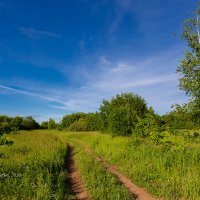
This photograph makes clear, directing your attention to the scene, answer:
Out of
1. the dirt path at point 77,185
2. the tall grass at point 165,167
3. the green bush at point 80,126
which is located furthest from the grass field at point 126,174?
the green bush at point 80,126

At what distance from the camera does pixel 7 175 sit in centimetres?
988

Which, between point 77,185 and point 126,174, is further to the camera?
point 126,174

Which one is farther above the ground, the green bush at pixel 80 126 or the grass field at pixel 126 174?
the green bush at pixel 80 126

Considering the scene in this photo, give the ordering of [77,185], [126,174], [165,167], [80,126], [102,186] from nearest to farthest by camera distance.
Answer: [102,186] < [77,185] < [165,167] < [126,174] < [80,126]

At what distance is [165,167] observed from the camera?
11531 millimetres

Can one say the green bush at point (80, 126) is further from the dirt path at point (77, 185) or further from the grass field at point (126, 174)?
the dirt path at point (77, 185)

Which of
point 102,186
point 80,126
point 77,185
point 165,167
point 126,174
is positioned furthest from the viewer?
point 80,126

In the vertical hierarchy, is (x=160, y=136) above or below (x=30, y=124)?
below

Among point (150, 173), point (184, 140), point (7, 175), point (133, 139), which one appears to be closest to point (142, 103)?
point (133, 139)

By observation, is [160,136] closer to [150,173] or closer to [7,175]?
[150,173]

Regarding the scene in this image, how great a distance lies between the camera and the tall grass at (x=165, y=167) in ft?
29.5

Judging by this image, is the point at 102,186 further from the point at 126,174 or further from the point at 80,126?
the point at 80,126

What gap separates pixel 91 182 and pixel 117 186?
117cm

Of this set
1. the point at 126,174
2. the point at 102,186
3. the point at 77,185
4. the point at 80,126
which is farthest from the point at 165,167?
the point at 80,126
